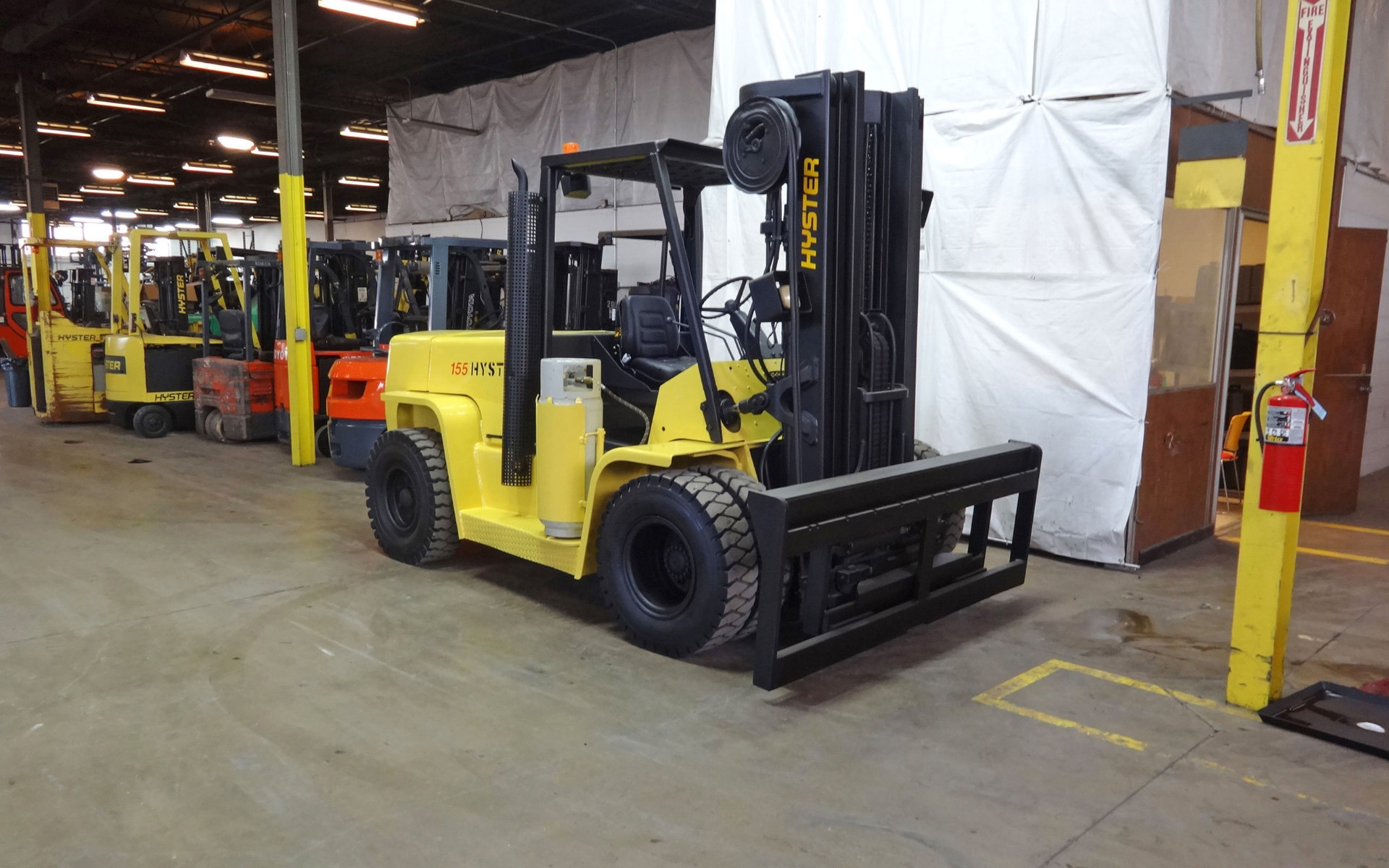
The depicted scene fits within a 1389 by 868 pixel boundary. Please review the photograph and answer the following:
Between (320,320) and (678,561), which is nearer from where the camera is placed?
(678,561)

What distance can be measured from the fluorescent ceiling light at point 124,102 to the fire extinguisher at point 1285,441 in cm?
1767

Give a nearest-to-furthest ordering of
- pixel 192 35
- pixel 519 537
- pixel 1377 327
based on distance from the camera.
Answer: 1. pixel 519 537
2. pixel 1377 327
3. pixel 192 35

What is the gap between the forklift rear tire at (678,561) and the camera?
13.6 feet

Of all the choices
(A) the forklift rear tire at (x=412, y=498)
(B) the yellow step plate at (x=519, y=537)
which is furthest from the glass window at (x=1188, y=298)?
(A) the forklift rear tire at (x=412, y=498)

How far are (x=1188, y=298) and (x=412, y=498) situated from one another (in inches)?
213

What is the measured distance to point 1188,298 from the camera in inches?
265

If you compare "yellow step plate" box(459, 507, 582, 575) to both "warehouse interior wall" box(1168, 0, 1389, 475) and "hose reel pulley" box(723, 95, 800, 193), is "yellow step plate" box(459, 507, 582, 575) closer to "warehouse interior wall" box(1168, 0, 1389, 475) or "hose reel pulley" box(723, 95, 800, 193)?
"hose reel pulley" box(723, 95, 800, 193)

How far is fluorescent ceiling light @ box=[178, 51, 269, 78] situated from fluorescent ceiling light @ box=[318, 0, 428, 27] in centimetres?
294

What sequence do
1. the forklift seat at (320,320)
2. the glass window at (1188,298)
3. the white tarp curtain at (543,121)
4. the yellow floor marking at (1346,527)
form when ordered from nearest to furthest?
the glass window at (1188,298) < the yellow floor marking at (1346,527) < the forklift seat at (320,320) < the white tarp curtain at (543,121)

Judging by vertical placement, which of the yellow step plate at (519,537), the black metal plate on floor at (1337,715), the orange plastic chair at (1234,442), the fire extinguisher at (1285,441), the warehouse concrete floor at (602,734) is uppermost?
the fire extinguisher at (1285,441)

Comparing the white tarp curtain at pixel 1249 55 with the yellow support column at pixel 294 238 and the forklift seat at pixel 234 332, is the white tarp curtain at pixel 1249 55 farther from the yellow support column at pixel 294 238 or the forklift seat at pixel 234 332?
the forklift seat at pixel 234 332

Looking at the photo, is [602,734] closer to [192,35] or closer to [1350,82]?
[1350,82]

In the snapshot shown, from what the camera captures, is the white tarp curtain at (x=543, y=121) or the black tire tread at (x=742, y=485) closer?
the black tire tread at (x=742, y=485)

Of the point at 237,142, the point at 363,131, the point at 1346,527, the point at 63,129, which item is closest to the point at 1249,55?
the point at 1346,527
